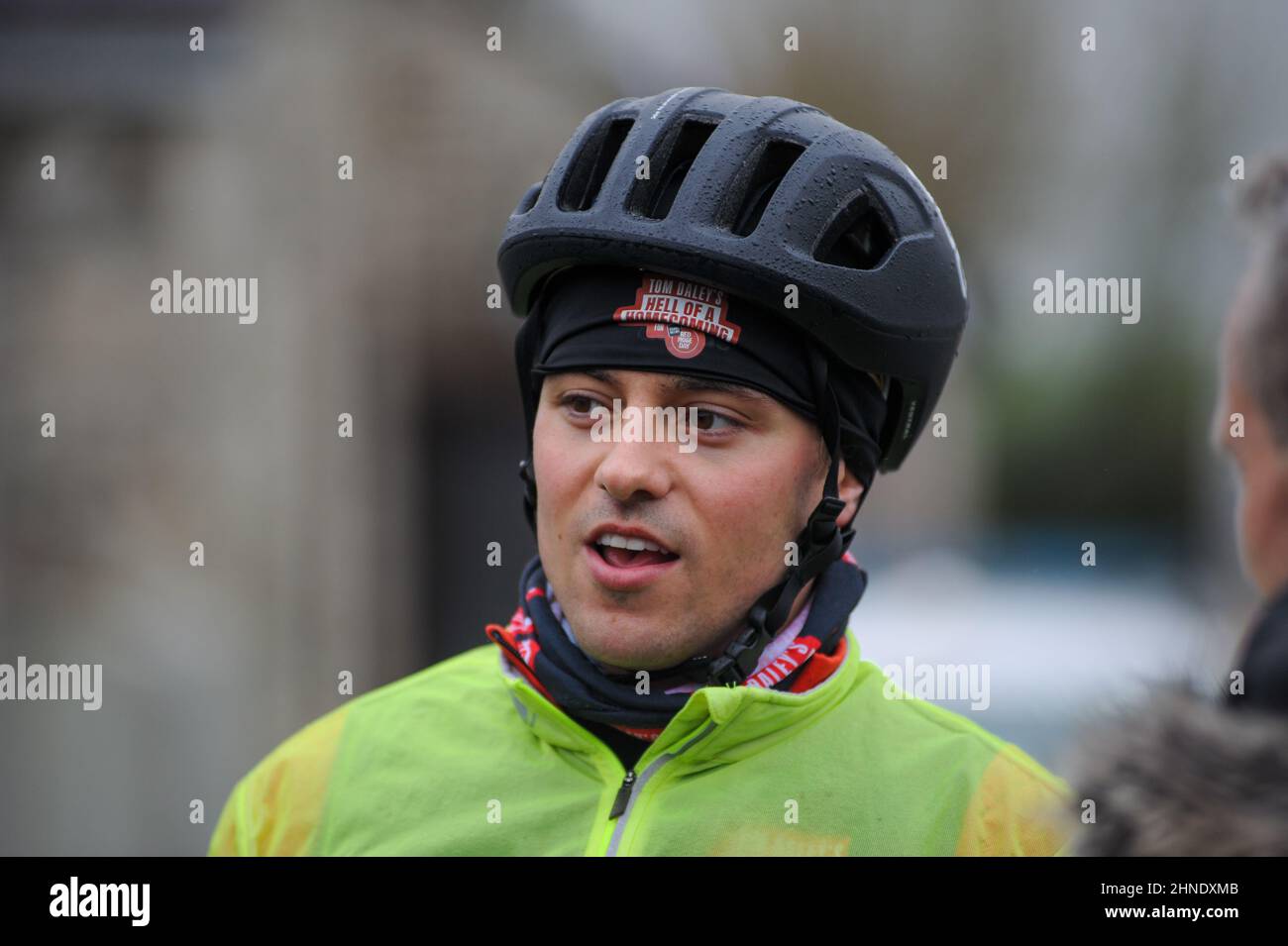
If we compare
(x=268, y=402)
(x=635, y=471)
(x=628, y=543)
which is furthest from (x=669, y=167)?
(x=268, y=402)

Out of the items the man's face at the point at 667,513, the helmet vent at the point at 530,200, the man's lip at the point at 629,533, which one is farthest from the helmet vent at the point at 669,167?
the man's lip at the point at 629,533

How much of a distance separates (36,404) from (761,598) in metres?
6.10

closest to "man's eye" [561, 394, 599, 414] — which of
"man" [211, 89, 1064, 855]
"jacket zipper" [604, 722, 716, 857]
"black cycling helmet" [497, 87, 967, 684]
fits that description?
"man" [211, 89, 1064, 855]

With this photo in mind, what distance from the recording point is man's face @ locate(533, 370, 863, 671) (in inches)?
118

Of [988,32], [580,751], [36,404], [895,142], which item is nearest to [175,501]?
[36,404]

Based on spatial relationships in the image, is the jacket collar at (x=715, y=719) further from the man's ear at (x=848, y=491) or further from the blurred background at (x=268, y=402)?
the blurred background at (x=268, y=402)

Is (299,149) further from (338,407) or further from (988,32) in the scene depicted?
(988,32)

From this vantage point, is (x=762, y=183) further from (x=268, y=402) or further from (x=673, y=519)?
(x=268, y=402)

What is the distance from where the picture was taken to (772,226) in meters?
3.13

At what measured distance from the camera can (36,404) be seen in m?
7.96

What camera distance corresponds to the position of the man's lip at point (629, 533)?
298 centimetres

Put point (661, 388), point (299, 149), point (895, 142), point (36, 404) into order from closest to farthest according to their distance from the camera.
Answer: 1. point (661, 388)
2. point (36, 404)
3. point (299, 149)
4. point (895, 142)

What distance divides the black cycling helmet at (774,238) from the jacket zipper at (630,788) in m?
0.14

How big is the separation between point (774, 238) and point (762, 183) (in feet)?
0.97
